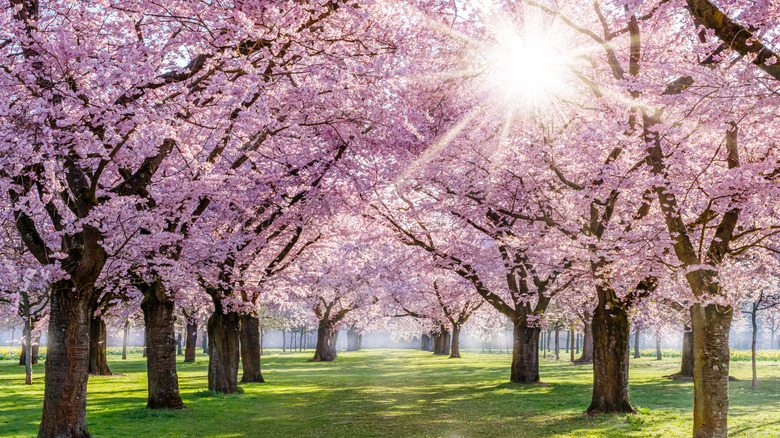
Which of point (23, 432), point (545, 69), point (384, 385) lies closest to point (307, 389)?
point (384, 385)

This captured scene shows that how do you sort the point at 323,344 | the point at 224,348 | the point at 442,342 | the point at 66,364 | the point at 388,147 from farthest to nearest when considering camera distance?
the point at 442,342 < the point at 323,344 < the point at 224,348 < the point at 388,147 < the point at 66,364

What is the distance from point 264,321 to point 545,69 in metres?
51.6

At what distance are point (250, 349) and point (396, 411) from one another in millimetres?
11966

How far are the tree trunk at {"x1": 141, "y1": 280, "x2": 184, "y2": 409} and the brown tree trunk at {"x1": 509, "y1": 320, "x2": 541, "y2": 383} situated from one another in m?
14.4

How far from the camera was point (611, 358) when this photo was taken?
50.2ft

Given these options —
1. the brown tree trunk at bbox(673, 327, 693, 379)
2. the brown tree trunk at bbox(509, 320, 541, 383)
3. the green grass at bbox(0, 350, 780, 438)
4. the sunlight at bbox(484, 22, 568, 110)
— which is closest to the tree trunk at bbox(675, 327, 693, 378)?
the brown tree trunk at bbox(673, 327, 693, 379)

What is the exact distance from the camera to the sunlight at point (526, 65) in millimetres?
13758

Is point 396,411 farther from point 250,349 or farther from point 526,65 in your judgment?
point 250,349

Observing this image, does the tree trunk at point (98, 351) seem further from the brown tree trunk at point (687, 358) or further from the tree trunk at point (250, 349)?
the brown tree trunk at point (687, 358)

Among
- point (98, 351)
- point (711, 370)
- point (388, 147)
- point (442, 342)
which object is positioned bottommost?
point (442, 342)

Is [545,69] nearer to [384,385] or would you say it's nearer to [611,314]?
[611,314]

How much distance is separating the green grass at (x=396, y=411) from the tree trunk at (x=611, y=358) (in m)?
0.56

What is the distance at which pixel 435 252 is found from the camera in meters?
21.9

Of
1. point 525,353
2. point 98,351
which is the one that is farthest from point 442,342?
point 98,351
